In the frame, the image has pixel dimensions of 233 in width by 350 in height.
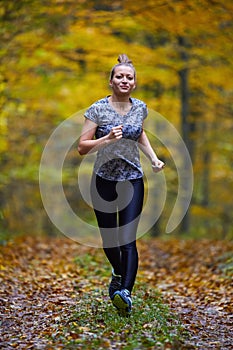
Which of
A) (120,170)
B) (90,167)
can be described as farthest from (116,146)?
(90,167)

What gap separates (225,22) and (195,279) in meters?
4.85

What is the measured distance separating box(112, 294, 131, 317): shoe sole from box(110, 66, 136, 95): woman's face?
1.83 meters

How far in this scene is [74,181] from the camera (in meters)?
19.5

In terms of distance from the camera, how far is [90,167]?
1850 cm

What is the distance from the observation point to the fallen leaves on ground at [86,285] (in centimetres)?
532

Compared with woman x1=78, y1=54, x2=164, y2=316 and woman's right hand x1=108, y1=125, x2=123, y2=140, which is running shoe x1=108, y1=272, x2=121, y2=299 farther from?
woman's right hand x1=108, y1=125, x2=123, y2=140

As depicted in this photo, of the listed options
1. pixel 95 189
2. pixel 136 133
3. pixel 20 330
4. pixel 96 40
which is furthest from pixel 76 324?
pixel 96 40

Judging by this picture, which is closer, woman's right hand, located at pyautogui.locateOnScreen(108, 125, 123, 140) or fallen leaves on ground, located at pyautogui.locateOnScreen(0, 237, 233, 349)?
woman's right hand, located at pyautogui.locateOnScreen(108, 125, 123, 140)

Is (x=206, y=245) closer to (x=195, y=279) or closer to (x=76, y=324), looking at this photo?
(x=195, y=279)

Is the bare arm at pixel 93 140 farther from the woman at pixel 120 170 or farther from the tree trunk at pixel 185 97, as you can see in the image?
the tree trunk at pixel 185 97

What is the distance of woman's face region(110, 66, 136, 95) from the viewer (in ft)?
18.0

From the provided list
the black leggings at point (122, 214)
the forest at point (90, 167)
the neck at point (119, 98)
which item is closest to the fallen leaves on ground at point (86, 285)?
the forest at point (90, 167)

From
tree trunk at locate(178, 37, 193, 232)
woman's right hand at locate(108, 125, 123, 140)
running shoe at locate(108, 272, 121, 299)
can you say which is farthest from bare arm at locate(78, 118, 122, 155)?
tree trunk at locate(178, 37, 193, 232)

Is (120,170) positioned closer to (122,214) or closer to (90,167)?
(122,214)
